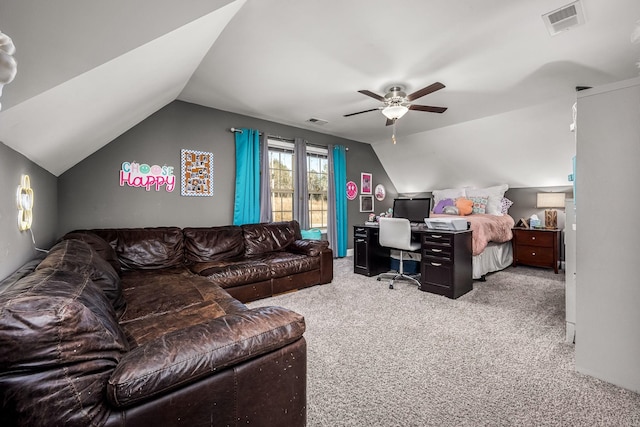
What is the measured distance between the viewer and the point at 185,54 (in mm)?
2057

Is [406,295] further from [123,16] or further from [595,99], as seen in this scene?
[123,16]

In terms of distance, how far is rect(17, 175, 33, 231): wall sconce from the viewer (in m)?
1.63

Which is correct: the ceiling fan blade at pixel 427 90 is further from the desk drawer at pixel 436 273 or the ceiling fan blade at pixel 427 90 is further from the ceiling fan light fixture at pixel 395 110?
the desk drawer at pixel 436 273

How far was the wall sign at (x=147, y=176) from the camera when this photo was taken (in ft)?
11.1

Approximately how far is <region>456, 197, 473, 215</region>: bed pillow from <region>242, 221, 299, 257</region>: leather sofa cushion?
10.4 feet

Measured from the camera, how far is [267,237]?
153 inches

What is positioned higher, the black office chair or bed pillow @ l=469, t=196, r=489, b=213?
bed pillow @ l=469, t=196, r=489, b=213

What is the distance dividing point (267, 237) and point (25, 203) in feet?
8.11

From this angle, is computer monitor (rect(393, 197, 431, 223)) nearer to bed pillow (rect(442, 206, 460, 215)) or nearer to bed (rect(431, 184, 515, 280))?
bed (rect(431, 184, 515, 280))

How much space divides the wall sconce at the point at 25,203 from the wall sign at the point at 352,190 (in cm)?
477

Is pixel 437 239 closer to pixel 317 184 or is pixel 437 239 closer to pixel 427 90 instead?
pixel 427 90

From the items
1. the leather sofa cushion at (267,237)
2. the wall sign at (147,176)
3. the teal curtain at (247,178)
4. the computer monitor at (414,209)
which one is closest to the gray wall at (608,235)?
the computer monitor at (414,209)

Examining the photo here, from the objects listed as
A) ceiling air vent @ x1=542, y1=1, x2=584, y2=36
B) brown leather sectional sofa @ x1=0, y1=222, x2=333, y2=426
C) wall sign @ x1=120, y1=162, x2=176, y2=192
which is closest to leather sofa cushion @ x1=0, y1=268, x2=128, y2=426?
brown leather sectional sofa @ x1=0, y1=222, x2=333, y2=426

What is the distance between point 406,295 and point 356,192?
3.09m
